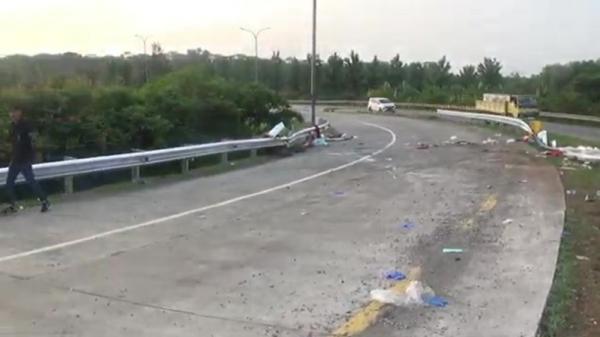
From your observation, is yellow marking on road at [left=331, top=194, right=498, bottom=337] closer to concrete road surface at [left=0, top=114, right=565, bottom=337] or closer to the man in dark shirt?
concrete road surface at [left=0, top=114, right=565, bottom=337]

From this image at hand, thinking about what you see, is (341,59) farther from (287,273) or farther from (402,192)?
(287,273)

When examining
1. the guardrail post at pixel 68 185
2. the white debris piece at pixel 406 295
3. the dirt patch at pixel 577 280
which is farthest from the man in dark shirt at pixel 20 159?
the dirt patch at pixel 577 280

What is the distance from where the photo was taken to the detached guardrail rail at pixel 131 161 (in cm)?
1356

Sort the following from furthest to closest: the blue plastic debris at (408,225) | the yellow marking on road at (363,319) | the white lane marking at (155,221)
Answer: the blue plastic debris at (408,225) < the white lane marking at (155,221) < the yellow marking on road at (363,319)

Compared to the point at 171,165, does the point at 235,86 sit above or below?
above

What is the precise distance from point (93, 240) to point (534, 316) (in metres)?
5.78

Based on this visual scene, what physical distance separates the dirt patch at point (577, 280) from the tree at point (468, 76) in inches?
3550

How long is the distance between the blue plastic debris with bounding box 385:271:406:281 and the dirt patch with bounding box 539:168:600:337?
4.84 ft

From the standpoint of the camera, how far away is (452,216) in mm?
11602

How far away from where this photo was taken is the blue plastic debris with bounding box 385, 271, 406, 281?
7574 millimetres

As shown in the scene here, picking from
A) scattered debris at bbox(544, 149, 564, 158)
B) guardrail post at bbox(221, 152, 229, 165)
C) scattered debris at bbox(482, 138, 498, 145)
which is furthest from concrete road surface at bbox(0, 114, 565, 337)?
scattered debris at bbox(482, 138, 498, 145)

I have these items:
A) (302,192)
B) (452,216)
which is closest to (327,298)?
(452,216)

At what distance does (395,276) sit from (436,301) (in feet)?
A: 2.94

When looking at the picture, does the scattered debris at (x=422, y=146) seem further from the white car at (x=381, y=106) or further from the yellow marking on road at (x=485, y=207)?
the white car at (x=381, y=106)
